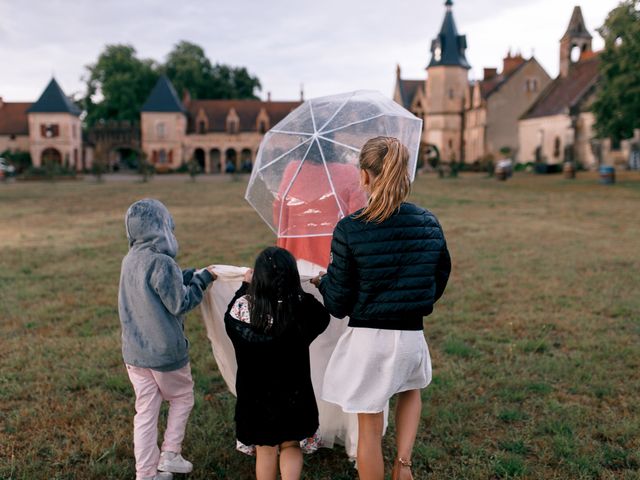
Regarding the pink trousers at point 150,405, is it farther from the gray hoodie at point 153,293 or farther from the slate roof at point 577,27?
the slate roof at point 577,27

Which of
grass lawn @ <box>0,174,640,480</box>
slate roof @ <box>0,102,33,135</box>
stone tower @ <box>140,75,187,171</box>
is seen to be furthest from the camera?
slate roof @ <box>0,102,33,135</box>

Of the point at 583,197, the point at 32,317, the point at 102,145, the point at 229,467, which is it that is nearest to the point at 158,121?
the point at 102,145

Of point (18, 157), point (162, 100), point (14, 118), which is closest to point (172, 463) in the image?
point (162, 100)

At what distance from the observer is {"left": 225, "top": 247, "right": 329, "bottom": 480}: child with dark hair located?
9.51 feet

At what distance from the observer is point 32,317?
22.8ft

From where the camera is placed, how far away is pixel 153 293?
3285 millimetres

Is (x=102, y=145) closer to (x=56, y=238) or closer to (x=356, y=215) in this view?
(x=56, y=238)

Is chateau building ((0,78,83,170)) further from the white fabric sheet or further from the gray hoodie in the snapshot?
the gray hoodie

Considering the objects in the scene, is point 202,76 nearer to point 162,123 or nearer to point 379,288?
point 162,123

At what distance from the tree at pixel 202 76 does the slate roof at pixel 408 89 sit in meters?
18.6

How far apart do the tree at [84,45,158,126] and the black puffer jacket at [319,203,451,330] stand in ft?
225

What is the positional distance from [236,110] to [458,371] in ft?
202

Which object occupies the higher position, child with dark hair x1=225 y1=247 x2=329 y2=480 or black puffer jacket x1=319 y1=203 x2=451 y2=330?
black puffer jacket x1=319 y1=203 x2=451 y2=330

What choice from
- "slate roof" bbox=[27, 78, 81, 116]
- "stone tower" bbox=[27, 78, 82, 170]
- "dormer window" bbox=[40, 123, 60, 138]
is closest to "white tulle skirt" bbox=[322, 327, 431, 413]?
"stone tower" bbox=[27, 78, 82, 170]
